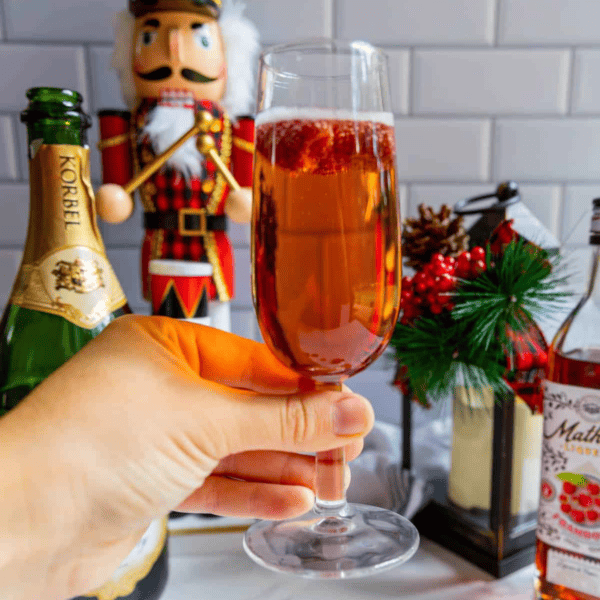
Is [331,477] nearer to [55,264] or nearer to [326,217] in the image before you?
[326,217]

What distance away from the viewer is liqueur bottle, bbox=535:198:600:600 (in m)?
0.50

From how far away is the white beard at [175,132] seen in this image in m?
0.69

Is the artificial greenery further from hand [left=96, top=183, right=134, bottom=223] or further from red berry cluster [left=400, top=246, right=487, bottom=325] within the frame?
hand [left=96, top=183, right=134, bottom=223]

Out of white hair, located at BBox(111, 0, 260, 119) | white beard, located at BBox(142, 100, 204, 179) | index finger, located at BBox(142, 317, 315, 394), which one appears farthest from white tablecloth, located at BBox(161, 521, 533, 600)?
white hair, located at BBox(111, 0, 260, 119)

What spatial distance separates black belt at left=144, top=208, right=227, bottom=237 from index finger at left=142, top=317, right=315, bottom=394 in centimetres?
28

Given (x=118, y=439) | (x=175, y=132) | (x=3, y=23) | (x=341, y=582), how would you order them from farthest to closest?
(x=3, y=23) < (x=175, y=132) < (x=341, y=582) < (x=118, y=439)

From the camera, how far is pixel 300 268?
36 centimetres

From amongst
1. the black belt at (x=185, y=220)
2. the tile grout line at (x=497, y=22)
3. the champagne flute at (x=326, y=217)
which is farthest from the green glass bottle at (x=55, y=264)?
the tile grout line at (x=497, y=22)

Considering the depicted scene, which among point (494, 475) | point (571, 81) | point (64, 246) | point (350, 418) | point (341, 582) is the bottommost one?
point (341, 582)

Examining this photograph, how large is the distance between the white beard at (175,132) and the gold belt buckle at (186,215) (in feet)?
0.15

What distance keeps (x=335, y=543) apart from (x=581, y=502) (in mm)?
255

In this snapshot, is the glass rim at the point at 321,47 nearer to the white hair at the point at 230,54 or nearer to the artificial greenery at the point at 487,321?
the artificial greenery at the point at 487,321

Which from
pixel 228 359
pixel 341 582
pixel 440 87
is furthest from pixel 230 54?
pixel 341 582

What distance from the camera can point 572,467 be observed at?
511 mm
